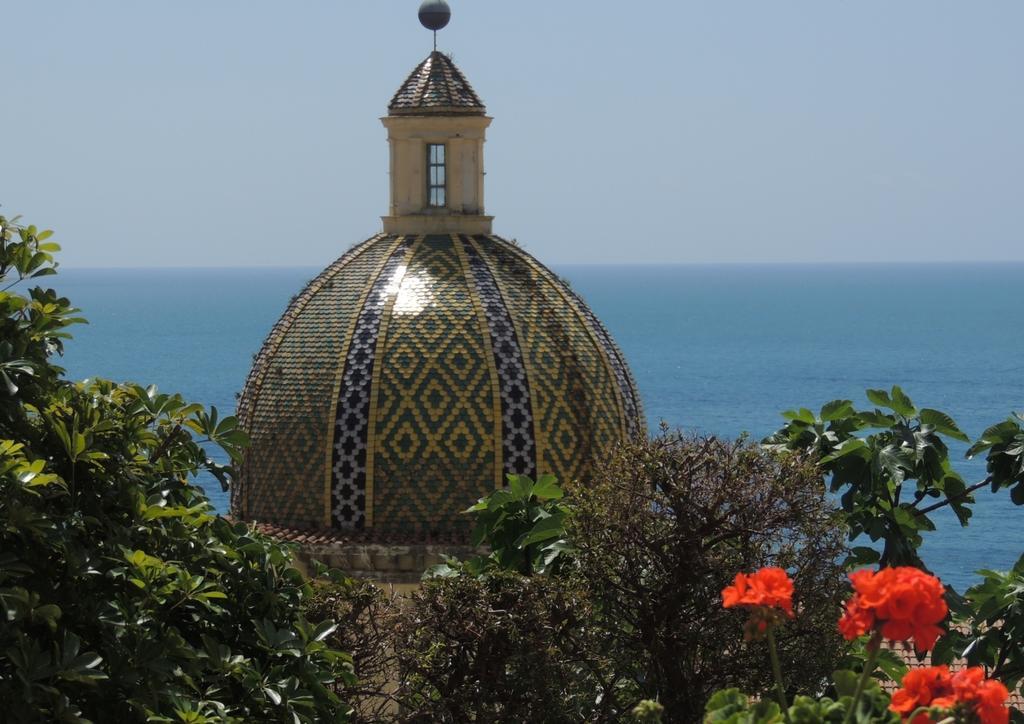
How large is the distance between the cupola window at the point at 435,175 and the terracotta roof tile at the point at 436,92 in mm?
456

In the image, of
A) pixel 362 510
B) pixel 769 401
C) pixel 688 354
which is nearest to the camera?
pixel 362 510

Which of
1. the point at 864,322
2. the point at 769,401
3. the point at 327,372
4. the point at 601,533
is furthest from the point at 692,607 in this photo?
the point at 864,322

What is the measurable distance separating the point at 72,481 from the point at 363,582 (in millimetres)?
4172

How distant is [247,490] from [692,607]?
691 cm

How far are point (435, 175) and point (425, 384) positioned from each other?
3265 mm

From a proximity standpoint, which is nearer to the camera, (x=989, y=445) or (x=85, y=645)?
(x=85, y=645)

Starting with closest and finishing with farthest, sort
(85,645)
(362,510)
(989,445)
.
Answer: (85,645) < (989,445) < (362,510)

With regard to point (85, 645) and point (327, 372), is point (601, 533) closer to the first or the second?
point (85, 645)

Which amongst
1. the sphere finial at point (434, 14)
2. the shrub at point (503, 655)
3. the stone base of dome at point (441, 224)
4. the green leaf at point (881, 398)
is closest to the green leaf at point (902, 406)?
the green leaf at point (881, 398)

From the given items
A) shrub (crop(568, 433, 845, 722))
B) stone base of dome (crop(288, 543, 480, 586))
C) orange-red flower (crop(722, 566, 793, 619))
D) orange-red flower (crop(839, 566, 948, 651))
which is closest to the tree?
shrub (crop(568, 433, 845, 722))

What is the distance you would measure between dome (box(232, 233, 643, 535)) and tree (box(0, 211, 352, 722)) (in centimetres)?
639

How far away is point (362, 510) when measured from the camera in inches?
749

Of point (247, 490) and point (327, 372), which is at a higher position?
point (327, 372)

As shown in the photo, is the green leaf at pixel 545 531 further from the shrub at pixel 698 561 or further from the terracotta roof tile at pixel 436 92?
the terracotta roof tile at pixel 436 92
